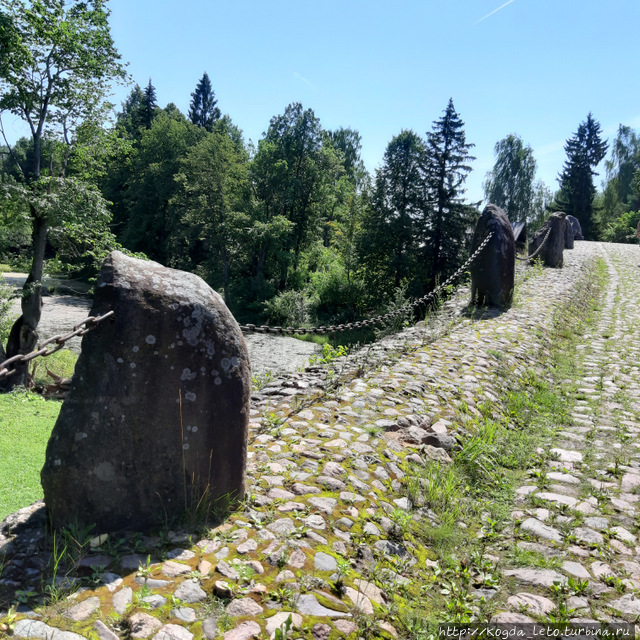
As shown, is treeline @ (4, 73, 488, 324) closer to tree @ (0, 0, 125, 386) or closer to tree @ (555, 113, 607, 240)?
tree @ (0, 0, 125, 386)

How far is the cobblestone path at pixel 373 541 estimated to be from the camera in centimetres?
260

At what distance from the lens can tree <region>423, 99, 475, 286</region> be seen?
31484 millimetres

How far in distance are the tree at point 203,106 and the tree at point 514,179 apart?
35.0m

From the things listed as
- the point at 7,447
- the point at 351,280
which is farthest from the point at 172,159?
the point at 7,447

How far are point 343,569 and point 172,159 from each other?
49017 millimetres

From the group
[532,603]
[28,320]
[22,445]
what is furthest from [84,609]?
[28,320]

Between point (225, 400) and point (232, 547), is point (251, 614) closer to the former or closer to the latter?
point (232, 547)

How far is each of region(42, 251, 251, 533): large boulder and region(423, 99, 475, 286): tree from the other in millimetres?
29167

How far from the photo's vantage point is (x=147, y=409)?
308cm

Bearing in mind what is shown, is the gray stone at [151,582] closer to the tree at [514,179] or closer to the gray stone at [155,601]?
the gray stone at [155,601]

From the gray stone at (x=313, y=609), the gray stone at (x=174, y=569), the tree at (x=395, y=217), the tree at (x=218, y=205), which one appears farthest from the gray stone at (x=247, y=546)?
the tree at (x=218, y=205)

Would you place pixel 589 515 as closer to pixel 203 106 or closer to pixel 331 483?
pixel 331 483

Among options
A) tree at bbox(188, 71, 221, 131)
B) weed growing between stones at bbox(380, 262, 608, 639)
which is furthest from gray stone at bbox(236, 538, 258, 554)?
tree at bbox(188, 71, 221, 131)

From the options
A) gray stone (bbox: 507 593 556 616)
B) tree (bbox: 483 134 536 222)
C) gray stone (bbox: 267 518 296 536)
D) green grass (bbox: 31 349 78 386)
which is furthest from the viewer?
tree (bbox: 483 134 536 222)
